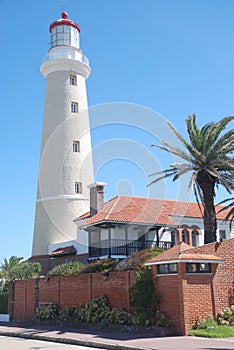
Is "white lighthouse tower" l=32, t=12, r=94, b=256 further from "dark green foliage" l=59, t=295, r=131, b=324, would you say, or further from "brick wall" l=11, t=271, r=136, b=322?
"dark green foliage" l=59, t=295, r=131, b=324

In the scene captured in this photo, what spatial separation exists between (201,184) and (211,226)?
226cm

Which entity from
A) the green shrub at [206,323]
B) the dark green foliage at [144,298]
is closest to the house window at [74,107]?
the dark green foliage at [144,298]

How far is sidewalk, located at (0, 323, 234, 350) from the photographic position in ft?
47.8

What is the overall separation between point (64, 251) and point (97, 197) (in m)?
4.87

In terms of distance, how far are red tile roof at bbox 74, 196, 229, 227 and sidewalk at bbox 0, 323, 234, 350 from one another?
40.7 feet

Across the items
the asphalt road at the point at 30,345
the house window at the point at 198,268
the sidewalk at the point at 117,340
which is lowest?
the asphalt road at the point at 30,345

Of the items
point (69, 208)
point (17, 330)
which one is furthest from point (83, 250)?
point (17, 330)

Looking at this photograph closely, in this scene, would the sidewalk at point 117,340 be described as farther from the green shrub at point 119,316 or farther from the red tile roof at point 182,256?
the red tile roof at point 182,256

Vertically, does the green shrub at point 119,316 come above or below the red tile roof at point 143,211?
below

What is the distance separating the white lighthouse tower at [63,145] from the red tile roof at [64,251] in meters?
1.18

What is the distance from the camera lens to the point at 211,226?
24.5 meters

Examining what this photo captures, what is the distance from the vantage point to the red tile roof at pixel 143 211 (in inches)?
1316

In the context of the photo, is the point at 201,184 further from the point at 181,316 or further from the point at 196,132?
the point at 181,316

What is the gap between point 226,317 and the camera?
18.1 metres
